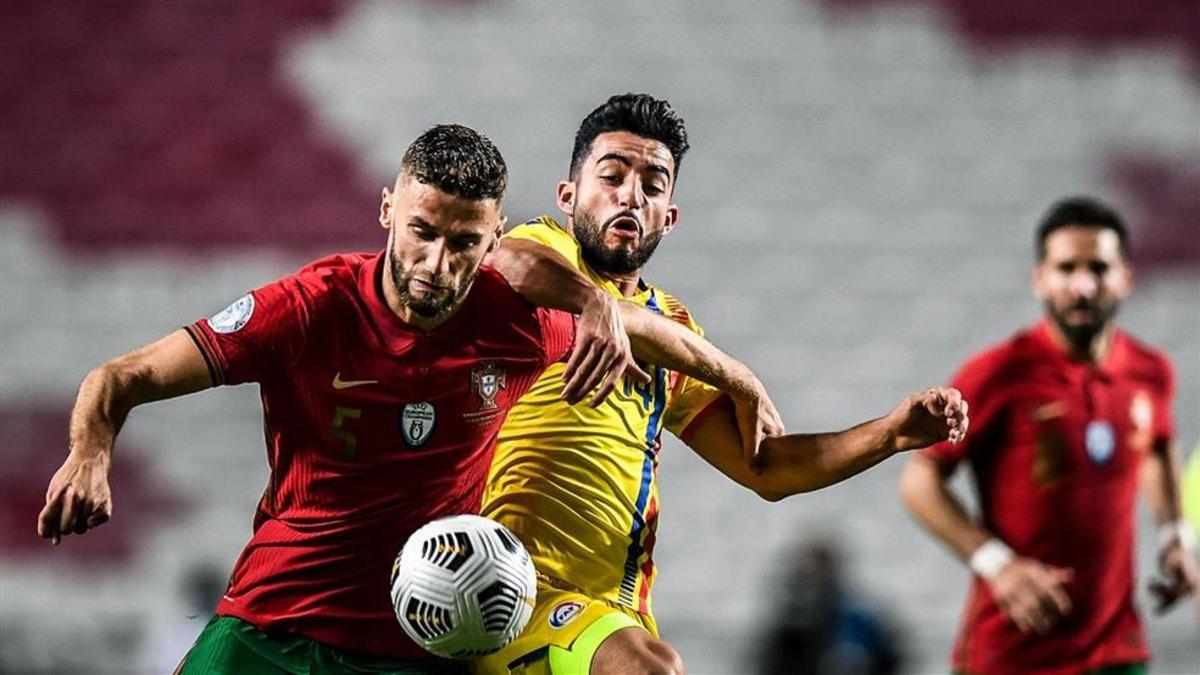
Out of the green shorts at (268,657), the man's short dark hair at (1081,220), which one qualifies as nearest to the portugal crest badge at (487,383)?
the green shorts at (268,657)

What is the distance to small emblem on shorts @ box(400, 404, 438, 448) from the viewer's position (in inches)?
156

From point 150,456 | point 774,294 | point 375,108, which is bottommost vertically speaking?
point 150,456

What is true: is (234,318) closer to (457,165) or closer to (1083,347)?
(457,165)

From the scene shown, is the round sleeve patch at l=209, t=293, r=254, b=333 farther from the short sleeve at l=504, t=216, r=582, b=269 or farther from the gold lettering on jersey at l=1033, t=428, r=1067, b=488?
the gold lettering on jersey at l=1033, t=428, r=1067, b=488

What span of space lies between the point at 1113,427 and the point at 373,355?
326 cm

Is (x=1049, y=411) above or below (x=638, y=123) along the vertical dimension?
below

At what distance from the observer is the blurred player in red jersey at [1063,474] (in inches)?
236

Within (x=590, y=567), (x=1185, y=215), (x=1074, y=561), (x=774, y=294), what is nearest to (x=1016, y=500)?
(x=1074, y=561)

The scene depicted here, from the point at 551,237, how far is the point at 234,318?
38.6 inches

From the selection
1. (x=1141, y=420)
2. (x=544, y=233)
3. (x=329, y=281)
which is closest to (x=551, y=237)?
(x=544, y=233)

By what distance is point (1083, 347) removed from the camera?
6254 millimetres

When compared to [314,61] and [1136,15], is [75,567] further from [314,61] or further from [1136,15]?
[1136,15]

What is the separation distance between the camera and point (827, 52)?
1048 centimetres

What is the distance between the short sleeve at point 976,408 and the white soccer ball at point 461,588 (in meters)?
2.64
